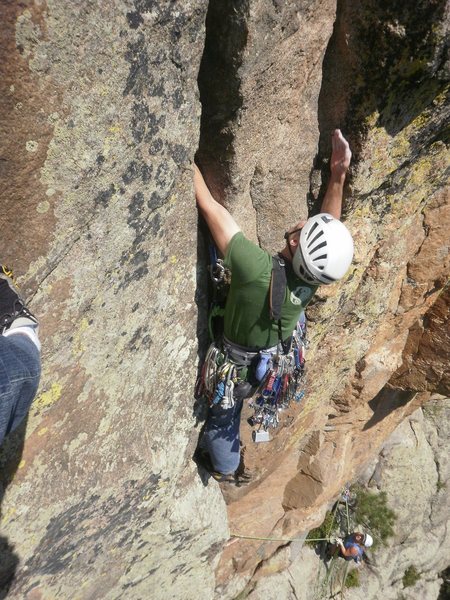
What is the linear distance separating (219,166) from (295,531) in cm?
757

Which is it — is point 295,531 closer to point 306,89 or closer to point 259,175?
point 259,175

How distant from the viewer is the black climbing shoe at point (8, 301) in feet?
8.14

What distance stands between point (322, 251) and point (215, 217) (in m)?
0.87

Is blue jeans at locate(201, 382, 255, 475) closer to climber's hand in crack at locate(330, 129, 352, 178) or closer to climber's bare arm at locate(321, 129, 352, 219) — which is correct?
climber's bare arm at locate(321, 129, 352, 219)

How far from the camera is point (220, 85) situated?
10.5 feet

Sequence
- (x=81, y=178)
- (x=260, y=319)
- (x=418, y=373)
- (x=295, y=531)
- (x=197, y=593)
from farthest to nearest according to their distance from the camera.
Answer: (x=295, y=531)
(x=418, y=373)
(x=197, y=593)
(x=260, y=319)
(x=81, y=178)

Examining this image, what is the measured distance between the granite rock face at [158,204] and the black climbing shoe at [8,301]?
98mm

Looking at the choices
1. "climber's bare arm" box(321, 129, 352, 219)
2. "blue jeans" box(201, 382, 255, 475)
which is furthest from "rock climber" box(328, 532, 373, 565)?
"climber's bare arm" box(321, 129, 352, 219)

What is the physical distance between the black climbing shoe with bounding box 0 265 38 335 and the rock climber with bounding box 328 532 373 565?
11.5 m

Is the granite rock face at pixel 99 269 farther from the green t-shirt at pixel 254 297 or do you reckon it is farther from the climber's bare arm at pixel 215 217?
the green t-shirt at pixel 254 297

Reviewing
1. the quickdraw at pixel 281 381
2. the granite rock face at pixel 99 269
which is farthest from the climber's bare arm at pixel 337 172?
the granite rock face at pixel 99 269

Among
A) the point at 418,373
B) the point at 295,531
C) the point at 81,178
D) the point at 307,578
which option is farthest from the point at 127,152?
the point at 307,578

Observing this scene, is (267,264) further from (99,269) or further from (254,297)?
(99,269)

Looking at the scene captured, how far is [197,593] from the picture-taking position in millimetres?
6500
